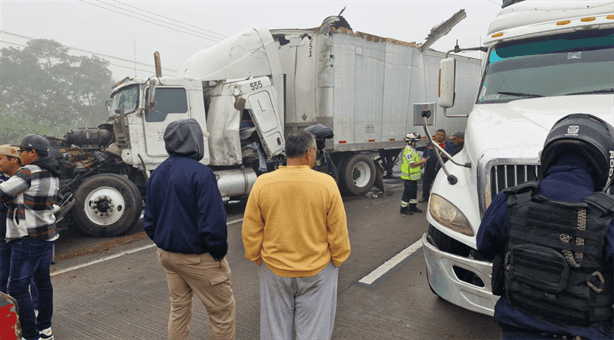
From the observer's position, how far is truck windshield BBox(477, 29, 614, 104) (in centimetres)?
404

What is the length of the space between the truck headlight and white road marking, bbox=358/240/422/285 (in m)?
1.42

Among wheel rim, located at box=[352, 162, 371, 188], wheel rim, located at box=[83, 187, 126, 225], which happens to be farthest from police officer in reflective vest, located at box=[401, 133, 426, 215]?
wheel rim, located at box=[83, 187, 126, 225]

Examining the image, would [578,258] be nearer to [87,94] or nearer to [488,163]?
[488,163]

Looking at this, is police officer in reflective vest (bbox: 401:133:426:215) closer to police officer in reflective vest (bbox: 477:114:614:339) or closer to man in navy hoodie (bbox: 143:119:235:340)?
man in navy hoodie (bbox: 143:119:235:340)

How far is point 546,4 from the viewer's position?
446 cm

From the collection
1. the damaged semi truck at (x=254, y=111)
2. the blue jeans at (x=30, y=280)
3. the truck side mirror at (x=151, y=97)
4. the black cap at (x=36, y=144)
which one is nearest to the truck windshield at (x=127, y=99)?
the damaged semi truck at (x=254, y=111)

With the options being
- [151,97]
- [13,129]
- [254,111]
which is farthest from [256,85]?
[13,129]

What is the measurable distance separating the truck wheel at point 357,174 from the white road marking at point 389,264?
454 cm

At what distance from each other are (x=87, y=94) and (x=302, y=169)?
132 feet

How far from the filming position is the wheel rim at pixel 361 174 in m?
10.8

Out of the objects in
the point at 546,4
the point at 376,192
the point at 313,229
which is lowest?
the point at 376,192

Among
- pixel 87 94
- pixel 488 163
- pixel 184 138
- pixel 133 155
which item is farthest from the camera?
pixel 87 94

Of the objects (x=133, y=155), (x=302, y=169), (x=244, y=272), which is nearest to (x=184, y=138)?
(x=302, y=169)

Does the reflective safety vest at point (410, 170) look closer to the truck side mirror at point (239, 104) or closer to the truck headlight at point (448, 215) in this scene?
the truck side mirror at point (239, 104)
